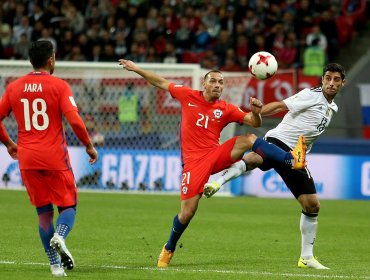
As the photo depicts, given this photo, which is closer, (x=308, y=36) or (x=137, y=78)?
(x=137, y=78)

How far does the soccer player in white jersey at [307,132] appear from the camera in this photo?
34.6 feet

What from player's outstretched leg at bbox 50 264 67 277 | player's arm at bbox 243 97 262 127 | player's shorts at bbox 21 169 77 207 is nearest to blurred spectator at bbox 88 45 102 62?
player's arm at bbox 243 97 262 127

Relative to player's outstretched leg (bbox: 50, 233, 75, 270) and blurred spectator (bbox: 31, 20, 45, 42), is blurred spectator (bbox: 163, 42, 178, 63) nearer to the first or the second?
blurred spectator (bbox: 31, 20, 45, 42)

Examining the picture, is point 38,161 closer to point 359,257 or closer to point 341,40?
point 359,257

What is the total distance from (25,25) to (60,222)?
18.4 meters

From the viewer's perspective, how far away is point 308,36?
24.9 meters

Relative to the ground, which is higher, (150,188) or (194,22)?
(194,22)

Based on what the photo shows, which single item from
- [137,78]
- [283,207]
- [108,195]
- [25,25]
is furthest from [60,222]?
[25,25]

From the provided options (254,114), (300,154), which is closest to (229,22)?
(300,154)

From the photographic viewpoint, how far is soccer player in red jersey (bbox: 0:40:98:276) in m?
9.05

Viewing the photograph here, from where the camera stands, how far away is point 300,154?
34.3 ft

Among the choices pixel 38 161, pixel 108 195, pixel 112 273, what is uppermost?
pixel 38 161

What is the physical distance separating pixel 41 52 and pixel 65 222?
1.56 metres

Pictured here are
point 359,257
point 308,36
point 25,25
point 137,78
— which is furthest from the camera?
point 25,25
